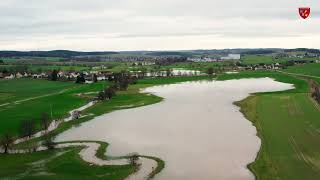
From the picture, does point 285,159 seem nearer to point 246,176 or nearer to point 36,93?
point 246,176

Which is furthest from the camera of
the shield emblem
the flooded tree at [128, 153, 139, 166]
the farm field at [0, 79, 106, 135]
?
the farm field at [0, 79, 106, 135]

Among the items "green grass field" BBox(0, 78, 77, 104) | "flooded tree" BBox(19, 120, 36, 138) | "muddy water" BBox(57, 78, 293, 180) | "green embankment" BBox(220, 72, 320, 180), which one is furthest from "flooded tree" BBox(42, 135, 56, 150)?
"green grass field" BBox(0, 78, 77, 104)

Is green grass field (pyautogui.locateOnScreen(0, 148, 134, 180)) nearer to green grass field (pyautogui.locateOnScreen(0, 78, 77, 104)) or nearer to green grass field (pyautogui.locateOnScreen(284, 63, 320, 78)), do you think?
green grass field (pyautogui.locateOnScreen(0, 78, 77, 104))

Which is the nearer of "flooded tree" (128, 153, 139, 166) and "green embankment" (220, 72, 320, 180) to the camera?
"green embankment" (220, 72, 320, 180)

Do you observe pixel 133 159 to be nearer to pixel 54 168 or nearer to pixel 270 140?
pixel 54 168

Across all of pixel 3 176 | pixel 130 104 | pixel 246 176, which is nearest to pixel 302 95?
pixel 130 104

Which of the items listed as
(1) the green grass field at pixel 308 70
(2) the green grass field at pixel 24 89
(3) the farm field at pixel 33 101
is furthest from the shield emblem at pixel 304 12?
(1) the green grass field at pixel 308 70
